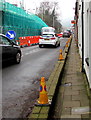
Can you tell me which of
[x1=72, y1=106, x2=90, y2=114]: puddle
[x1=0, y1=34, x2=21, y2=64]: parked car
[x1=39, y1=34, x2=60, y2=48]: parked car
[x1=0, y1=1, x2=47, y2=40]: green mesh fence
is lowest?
[x1=72, y1=106, x2=90, y2=114]: puddle

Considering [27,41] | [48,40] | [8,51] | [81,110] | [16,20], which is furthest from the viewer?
[16,20]

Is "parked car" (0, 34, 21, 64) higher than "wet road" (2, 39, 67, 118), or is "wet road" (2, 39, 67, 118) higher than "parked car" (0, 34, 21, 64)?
"parked car" (0, 34, 21, 64)

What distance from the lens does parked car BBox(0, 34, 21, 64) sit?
32.4 ft

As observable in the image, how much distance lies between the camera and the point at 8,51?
10367 millimetres

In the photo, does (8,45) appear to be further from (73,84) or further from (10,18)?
(10,18)

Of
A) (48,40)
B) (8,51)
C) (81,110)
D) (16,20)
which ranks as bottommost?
(81,110)

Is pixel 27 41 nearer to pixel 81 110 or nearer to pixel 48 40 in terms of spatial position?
pixel 48 40

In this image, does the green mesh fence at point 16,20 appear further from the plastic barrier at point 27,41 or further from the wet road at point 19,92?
the wet road at point 19,92

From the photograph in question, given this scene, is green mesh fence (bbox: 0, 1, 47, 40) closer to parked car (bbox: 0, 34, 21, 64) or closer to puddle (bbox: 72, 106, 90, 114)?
parked car (bbox: 0, 34, 21, 64)

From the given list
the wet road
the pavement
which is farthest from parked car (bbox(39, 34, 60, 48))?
the pavement

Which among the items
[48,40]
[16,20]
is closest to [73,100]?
[48,40]

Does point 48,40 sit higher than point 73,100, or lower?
higher

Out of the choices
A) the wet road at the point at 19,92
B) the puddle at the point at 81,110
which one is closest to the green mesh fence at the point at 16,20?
the wet road at the point at 19,92

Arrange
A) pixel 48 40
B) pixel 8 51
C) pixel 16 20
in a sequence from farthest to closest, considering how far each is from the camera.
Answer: pixel 16 20
pixel 48 40
pixel 8 51
